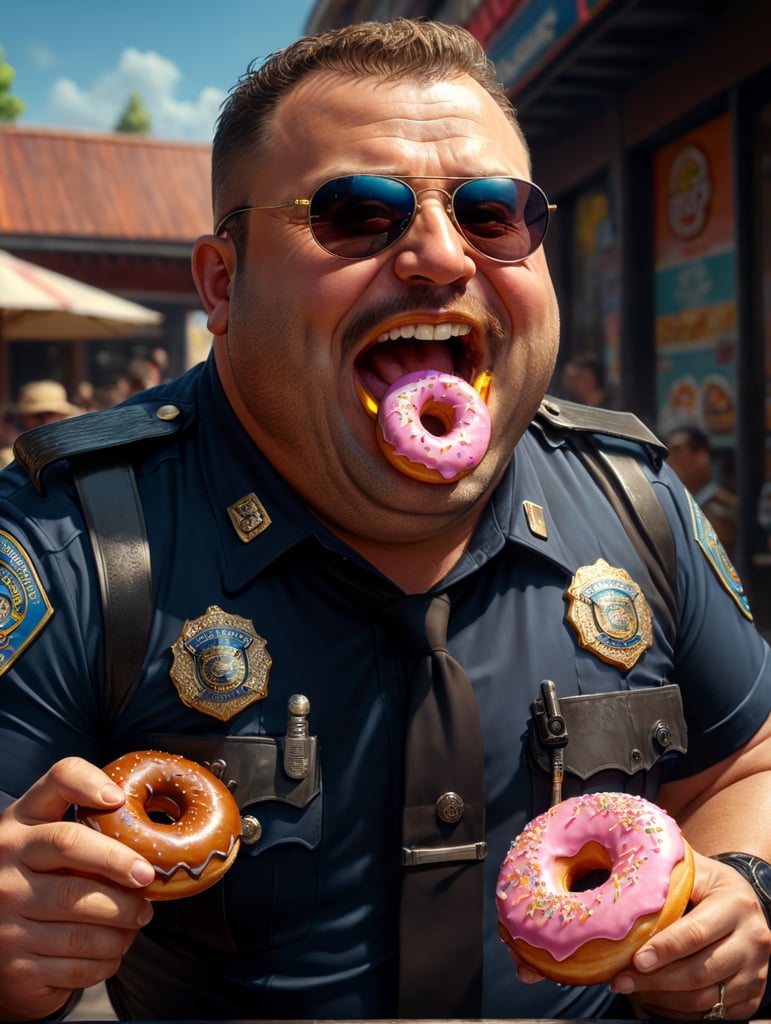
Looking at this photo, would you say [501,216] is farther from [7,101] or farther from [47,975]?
[7,101]

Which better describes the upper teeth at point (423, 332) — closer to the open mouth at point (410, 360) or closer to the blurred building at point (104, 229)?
the open mouth at point (410, 360)

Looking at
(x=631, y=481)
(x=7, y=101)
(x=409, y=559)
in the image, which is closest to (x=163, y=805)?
(x=409, y=559)

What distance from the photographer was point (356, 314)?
199 centimetres

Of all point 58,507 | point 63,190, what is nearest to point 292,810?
point 58,507

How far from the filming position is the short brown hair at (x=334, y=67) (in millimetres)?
2084

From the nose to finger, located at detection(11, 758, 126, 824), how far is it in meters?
0.93

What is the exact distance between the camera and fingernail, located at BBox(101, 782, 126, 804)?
1.63 metres

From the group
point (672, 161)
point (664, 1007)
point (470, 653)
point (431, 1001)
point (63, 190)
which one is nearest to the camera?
point (664, 1007)

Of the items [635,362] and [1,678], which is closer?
[1,678]

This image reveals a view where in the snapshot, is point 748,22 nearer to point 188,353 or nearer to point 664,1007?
point 664,1007

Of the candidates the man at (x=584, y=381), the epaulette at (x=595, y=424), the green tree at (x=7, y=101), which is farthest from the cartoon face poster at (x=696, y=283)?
the green tree at (x=7, y=101)

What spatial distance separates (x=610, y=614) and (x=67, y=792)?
1032 millimetres

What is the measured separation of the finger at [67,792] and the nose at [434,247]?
36.7 inches

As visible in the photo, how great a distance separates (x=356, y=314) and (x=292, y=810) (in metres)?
0.83
